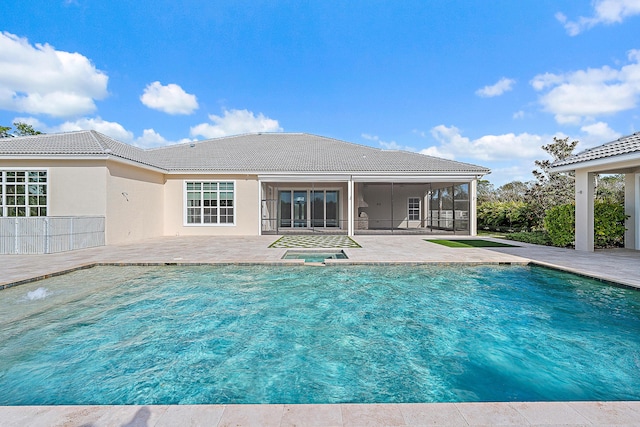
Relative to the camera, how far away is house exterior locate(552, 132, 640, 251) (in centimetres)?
990

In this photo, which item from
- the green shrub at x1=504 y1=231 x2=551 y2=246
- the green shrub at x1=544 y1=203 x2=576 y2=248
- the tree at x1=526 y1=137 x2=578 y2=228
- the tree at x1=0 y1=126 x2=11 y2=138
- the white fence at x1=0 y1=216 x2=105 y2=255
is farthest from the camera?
the tree at x1=0 y1=126 x2=11 y2=138

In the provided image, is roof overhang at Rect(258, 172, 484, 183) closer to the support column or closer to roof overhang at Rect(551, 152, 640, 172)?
roof overhang at Rect(551, 152, 640, 172)

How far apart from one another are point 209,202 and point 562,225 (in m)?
15.3

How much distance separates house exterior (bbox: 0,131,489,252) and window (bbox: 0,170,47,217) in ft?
0.12

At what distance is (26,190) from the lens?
11508mm

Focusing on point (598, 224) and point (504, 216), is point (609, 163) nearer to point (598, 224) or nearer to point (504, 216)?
point (598, 224)

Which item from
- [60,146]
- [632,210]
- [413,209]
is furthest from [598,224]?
[60,146]

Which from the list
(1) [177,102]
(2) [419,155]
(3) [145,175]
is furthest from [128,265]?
(1) [177,102]

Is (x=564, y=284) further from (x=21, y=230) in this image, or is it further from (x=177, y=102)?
(x=177, y=102)

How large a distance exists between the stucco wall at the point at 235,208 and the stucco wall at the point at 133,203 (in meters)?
0.41

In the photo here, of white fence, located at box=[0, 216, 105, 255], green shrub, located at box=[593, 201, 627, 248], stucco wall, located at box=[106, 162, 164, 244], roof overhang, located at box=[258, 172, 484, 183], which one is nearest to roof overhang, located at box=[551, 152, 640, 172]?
green shrub, located at box=[593, 201, 627, 248]

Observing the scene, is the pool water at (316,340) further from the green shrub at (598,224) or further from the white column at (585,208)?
the green shrub at (598,224)

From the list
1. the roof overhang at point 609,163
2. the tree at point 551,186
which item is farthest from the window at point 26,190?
the tree at point 551,186

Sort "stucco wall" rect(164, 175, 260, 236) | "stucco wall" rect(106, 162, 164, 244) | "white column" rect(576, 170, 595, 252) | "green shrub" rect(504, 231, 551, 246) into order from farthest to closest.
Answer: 1. "stucco wall" rect(164, 175, 260, 236)
2. "green shrub" rect(504, 231, 551, 246)
3. "stucco wall" rect(106, 162, 164, 244)
4. "white column" rect(576, 170, 595, 252)
